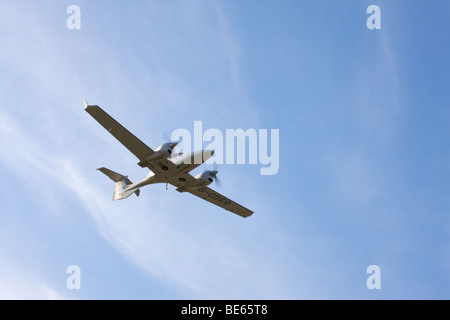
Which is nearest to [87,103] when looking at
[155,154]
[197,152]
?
[155,154]

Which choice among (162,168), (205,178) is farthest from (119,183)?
(205,178)

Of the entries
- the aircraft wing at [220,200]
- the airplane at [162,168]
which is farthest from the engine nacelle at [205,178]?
the aircraft wing at [220,200]

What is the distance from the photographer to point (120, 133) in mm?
37594

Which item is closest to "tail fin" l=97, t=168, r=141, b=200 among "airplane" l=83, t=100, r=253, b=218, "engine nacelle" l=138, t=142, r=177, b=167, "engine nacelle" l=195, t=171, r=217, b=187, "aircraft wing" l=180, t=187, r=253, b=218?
"airplane" l=83, t=100, r=253, b=218

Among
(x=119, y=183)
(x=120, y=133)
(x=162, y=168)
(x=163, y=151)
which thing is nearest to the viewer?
(x=120, y=133)

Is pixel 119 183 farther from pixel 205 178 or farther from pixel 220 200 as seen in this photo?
pixel 220 200

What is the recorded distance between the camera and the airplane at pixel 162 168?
37.2m

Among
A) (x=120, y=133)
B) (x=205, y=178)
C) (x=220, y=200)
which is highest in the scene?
(x=120, y=133)

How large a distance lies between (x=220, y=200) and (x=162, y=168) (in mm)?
9794

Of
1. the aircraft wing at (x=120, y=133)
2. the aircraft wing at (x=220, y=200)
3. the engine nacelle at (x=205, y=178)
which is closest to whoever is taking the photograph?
the aircraft wing at (x=120, y=133)

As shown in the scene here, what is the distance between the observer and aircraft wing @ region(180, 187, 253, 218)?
4653 centimetres

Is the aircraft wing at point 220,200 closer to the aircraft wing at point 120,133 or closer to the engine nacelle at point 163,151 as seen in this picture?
the engine nacelle at point 163,151
